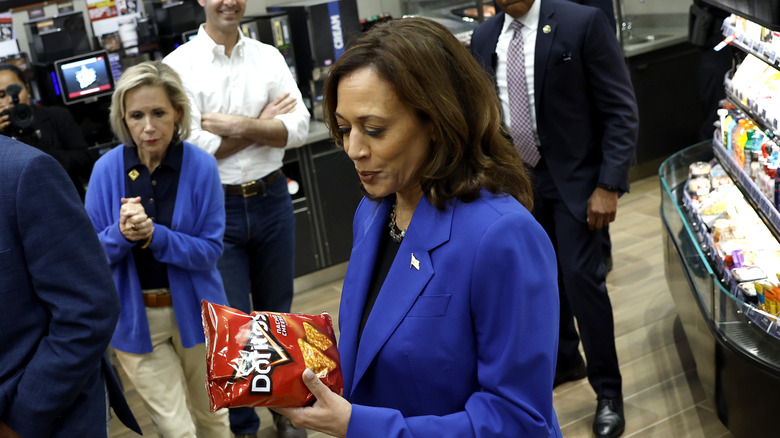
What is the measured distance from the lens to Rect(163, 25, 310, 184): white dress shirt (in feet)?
12.1

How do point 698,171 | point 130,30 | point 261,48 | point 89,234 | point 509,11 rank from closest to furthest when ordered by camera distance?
1. point 89,234
2. point 509,11
3. point 261,48
4. point 698,171
5. point 130,30

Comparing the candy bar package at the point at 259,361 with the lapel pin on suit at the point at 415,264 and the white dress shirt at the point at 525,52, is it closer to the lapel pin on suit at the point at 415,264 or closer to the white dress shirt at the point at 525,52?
the lapel pin on suit at the point at 415,264

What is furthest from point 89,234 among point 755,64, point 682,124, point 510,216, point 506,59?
point 682,124

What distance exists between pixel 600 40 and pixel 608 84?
0.17m

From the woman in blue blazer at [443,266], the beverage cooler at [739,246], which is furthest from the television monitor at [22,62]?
the woman in blue blazer at [443,266]

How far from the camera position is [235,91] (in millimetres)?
3775

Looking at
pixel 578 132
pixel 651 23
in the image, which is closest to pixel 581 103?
pixel 578 132

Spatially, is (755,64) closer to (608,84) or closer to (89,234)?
(608,84)

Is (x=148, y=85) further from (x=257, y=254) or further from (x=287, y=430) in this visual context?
(x=287, y=430)

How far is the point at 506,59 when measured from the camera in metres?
3.59

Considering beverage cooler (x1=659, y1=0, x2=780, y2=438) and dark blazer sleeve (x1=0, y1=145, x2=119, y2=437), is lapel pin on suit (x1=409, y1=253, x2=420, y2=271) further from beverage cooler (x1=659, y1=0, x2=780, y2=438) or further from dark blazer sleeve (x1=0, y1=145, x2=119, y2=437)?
beverage cooler (x1=659, y1=0, x2=780, y2=438)

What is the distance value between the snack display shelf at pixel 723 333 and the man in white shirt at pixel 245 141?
5.66 feet

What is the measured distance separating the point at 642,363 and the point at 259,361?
3.00m

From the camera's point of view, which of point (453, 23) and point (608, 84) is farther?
point (453, 23)
